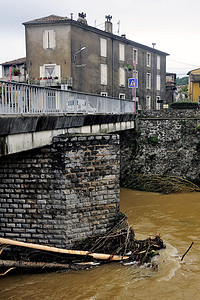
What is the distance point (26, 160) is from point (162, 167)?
40.5 feet

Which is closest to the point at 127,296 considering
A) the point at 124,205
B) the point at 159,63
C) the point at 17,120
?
the point at 17,120

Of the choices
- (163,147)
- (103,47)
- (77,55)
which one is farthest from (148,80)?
(163,147)

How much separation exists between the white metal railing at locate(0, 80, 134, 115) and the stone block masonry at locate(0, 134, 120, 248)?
42.4 inches

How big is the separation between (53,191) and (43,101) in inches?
93.4

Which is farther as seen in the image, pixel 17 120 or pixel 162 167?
pixel 162 167

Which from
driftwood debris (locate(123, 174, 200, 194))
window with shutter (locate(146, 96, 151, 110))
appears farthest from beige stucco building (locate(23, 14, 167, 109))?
driftwood debris (locate(123, 174, 200, 194))

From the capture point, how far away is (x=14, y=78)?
992 inches

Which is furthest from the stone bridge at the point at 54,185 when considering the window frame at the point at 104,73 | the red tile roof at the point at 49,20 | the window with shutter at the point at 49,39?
the window frame at the point at 104,73

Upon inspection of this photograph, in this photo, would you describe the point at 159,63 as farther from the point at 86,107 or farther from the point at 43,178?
the point at 43,178

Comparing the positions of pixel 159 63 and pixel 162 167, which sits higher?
pixel 159 63

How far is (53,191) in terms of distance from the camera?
321 inches

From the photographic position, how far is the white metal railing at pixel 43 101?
7.00 meters

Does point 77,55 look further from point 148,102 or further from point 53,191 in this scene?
point 53,191

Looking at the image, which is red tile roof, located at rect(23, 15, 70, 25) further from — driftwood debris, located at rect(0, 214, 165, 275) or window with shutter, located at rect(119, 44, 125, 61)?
driftwood debris, located at rect(0, 214, 165, 275)
